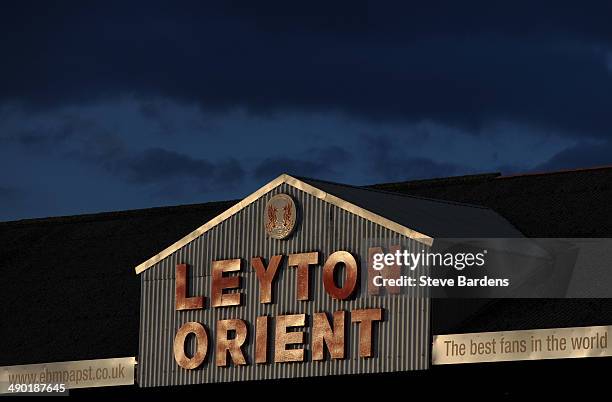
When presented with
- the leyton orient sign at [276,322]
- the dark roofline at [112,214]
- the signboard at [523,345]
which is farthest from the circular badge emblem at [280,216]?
the dark roofline at [112,214]

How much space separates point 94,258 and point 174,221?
2.85 meters

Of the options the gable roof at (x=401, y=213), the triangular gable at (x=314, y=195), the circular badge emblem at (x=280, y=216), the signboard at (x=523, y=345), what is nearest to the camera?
the signboard at (x=523, y=345)

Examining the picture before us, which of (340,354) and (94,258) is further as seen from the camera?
(94,258)

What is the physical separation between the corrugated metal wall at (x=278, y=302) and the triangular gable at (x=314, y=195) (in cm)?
13

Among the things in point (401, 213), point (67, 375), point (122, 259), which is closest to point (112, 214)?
point (122, 259)

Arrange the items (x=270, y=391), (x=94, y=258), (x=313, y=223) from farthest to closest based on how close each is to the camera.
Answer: (x=94, y=258) < (x=270, y=391) < (x=313, y=223)

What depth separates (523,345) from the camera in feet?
124

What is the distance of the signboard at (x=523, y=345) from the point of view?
36.6 m

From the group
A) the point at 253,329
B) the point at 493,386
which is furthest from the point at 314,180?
the point at 493,386

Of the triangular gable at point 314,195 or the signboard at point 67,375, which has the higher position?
the triangular gable at point 314,195

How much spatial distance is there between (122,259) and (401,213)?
43.7 feet

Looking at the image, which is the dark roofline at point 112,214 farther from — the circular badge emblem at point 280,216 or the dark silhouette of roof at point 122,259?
the circular badge emblem at point 280,216

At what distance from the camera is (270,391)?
4672cm

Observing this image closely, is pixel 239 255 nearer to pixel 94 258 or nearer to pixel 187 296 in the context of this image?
pixel 187 296
